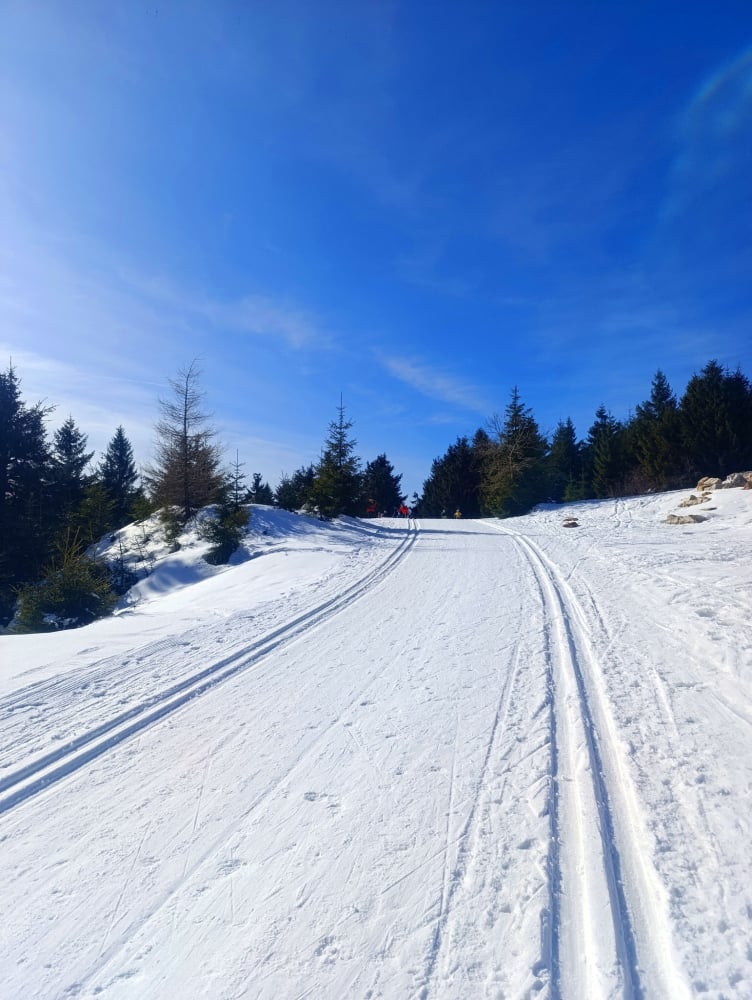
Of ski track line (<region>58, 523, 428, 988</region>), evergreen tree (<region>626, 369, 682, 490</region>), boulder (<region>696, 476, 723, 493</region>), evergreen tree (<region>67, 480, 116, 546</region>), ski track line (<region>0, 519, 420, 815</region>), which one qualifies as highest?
evergreen tree (<region>626, 369, 682, 490</region>)

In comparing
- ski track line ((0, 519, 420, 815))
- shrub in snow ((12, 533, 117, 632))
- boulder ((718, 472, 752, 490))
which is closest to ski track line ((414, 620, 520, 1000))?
ski track line ((0, 519, 420, 815))

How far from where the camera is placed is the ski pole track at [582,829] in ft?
7.93

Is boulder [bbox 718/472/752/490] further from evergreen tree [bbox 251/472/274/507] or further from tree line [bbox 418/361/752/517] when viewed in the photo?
evergreen tree [bbox 251/472/274/507]

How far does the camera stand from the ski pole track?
2416mm

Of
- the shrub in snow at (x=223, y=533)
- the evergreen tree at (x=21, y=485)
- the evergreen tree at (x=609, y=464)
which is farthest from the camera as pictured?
the evergreen tree at (x=609, y=464)

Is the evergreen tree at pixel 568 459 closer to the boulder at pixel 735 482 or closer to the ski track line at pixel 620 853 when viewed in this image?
the boulder at pixel 735 482

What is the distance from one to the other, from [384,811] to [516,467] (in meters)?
30.8

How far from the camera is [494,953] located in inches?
95.3

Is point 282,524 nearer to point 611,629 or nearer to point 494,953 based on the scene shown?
point 611,629

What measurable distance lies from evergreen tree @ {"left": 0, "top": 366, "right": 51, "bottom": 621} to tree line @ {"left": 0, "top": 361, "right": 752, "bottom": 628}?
0.04 meters

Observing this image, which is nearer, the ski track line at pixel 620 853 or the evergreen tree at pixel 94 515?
the ski track line at pixel 620 853

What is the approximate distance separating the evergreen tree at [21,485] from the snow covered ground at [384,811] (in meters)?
15.8

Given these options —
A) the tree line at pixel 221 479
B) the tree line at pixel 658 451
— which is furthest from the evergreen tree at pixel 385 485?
the tree line at pixel 658 451

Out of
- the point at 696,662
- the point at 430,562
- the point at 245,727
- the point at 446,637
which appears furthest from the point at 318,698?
the point at 430,562
